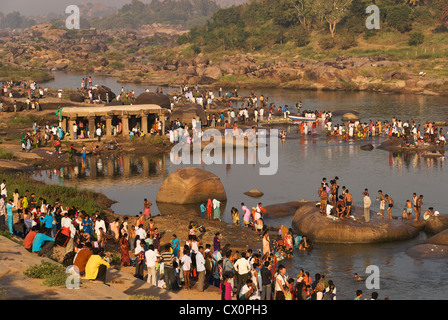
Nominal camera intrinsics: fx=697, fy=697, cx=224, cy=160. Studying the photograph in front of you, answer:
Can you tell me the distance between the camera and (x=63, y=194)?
3600 cm

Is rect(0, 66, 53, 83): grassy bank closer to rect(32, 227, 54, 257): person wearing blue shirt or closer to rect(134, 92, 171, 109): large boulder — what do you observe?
rect(134, 92, 171, 109): large boulder

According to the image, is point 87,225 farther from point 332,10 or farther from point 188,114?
point 332,10

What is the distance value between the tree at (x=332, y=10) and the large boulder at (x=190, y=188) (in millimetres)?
88954

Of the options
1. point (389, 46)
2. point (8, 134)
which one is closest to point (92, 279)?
point (8, 134)

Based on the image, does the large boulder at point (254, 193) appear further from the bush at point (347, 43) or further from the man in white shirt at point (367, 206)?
the bush at point (347, 43)

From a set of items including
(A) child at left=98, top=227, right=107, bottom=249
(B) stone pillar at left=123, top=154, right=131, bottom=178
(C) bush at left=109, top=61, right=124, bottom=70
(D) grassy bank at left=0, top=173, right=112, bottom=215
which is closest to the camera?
(A) child at left=98, top=227, right=107, bottom=249

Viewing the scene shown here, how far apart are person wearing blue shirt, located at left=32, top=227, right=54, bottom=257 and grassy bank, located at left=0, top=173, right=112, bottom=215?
932 centimetres

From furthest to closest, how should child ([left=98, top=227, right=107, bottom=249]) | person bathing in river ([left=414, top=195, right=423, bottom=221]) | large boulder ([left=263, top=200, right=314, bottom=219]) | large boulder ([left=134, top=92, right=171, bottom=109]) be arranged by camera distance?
large boulder ([left=134, top=92, right=171, bottom=109])
large boulder ([left=263, top=200, right=314, bottom=219])
person bathing in river ([left=414, top=195, right=423, bottom=221])
child ([left=98, top=227, right=107, bottom=249])

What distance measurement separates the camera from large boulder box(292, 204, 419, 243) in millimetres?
30078

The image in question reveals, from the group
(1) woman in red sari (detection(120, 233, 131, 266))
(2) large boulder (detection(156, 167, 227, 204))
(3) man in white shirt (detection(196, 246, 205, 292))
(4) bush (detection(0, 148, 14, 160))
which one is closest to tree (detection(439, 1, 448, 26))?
(4) bush (detection(0, 148, 14, 160))

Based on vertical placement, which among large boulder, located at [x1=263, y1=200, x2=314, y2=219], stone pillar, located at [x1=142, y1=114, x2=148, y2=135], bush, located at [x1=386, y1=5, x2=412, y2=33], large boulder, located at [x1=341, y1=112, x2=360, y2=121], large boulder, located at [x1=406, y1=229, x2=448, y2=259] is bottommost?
large boulder, located at [x1=406, y1=229, x2=448, y2=259]

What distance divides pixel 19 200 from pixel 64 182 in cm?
1112

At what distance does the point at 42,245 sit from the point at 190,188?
13.7 m

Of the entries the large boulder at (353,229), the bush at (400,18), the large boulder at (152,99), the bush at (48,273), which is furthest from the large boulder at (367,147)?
the bush at (400,18)
